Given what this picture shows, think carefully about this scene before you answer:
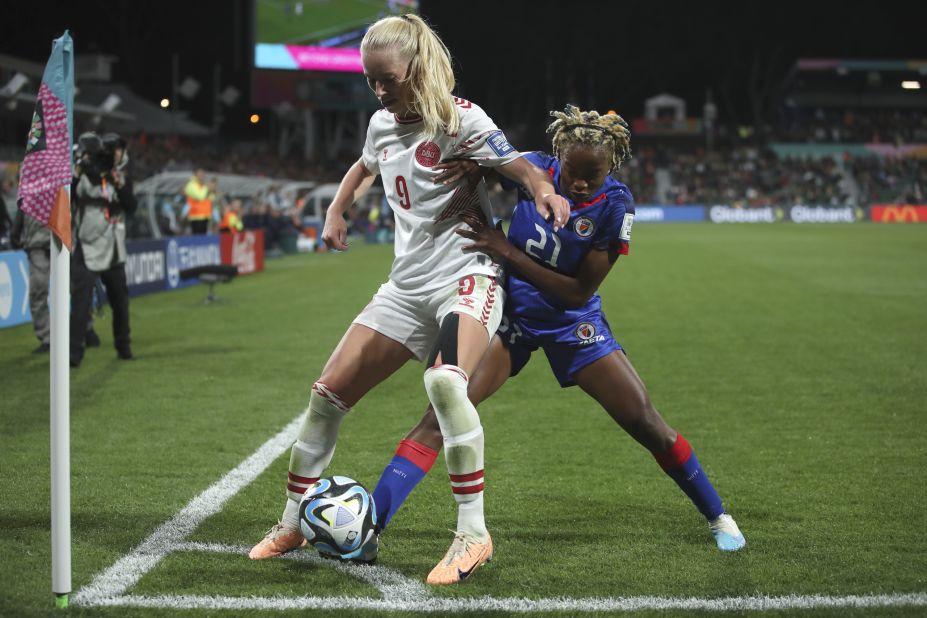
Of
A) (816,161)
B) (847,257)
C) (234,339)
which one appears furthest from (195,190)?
(816,161)

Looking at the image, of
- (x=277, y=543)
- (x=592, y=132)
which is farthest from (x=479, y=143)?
(x=277, y=543)

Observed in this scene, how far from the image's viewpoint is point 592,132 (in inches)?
173

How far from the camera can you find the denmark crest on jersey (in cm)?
432

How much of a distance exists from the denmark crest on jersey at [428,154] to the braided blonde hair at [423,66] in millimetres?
63

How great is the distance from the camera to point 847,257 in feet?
89.1

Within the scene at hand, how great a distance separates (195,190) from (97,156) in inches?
482

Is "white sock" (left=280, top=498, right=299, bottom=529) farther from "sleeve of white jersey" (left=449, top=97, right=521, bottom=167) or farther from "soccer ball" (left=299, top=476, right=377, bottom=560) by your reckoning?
"sleeve of white jersey" (left=449, top=97, right=521, bottom=167)

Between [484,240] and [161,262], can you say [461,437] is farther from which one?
[161,262]

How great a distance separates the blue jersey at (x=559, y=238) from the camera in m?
4.55

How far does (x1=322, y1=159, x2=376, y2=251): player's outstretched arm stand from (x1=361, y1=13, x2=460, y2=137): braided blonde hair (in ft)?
2.15

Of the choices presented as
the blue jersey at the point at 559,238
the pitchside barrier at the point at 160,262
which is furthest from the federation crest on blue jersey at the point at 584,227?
the pitchside barrier at the point at 160,262

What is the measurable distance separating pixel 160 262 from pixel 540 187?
16.0 m

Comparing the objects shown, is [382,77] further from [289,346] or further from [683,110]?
[683,110]

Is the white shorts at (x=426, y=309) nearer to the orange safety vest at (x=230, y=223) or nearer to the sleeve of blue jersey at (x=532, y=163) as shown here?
the sleeve of blue jersey at (x=532, y=163)
